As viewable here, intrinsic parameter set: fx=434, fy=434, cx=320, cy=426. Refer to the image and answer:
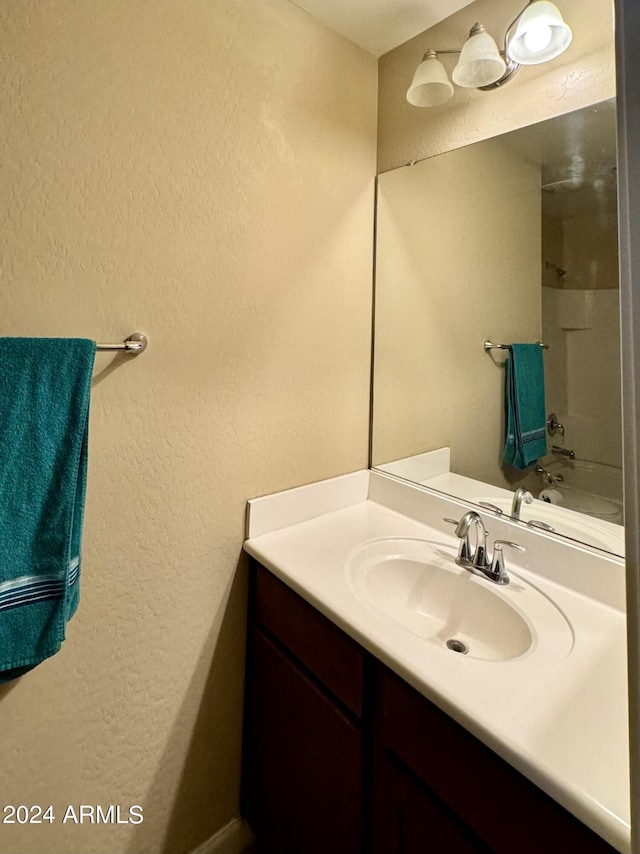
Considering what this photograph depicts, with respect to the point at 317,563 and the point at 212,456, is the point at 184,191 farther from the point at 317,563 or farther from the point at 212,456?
the point at 317,563

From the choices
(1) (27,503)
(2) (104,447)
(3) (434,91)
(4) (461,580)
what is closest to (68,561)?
(1) (27,503)

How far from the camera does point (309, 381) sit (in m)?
1.33

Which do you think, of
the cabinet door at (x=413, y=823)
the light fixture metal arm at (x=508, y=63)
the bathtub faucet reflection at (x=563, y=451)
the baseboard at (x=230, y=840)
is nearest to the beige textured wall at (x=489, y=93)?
the light fixture metal arm at (x=508, y=63)

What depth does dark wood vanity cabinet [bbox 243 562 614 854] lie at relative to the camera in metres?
0.63

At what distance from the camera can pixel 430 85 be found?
4.04 feet

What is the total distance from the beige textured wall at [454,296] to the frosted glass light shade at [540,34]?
0.19 meters

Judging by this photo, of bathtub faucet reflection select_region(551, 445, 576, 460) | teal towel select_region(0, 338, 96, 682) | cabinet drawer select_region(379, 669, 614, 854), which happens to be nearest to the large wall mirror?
bathtub faucet reflection select_region(551, 445, 576, 460)

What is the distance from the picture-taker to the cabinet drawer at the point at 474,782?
1.88 ft

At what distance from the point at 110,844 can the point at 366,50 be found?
233 centimetres

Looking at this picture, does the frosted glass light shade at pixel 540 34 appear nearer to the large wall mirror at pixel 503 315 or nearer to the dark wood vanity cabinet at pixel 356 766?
the large wall mirror at pixel 503 315

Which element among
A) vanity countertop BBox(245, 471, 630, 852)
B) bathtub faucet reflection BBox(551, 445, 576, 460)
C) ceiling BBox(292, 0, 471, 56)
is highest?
ceiling BBox(292, 0, 471, 56)

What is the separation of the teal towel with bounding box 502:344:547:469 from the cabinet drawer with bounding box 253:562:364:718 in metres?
0.67

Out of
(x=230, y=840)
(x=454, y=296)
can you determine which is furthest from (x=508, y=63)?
(x=230, y=840)

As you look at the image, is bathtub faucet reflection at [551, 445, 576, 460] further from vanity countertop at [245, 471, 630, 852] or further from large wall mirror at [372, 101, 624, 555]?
vanity countertop at [245, 471, 630, 852]
